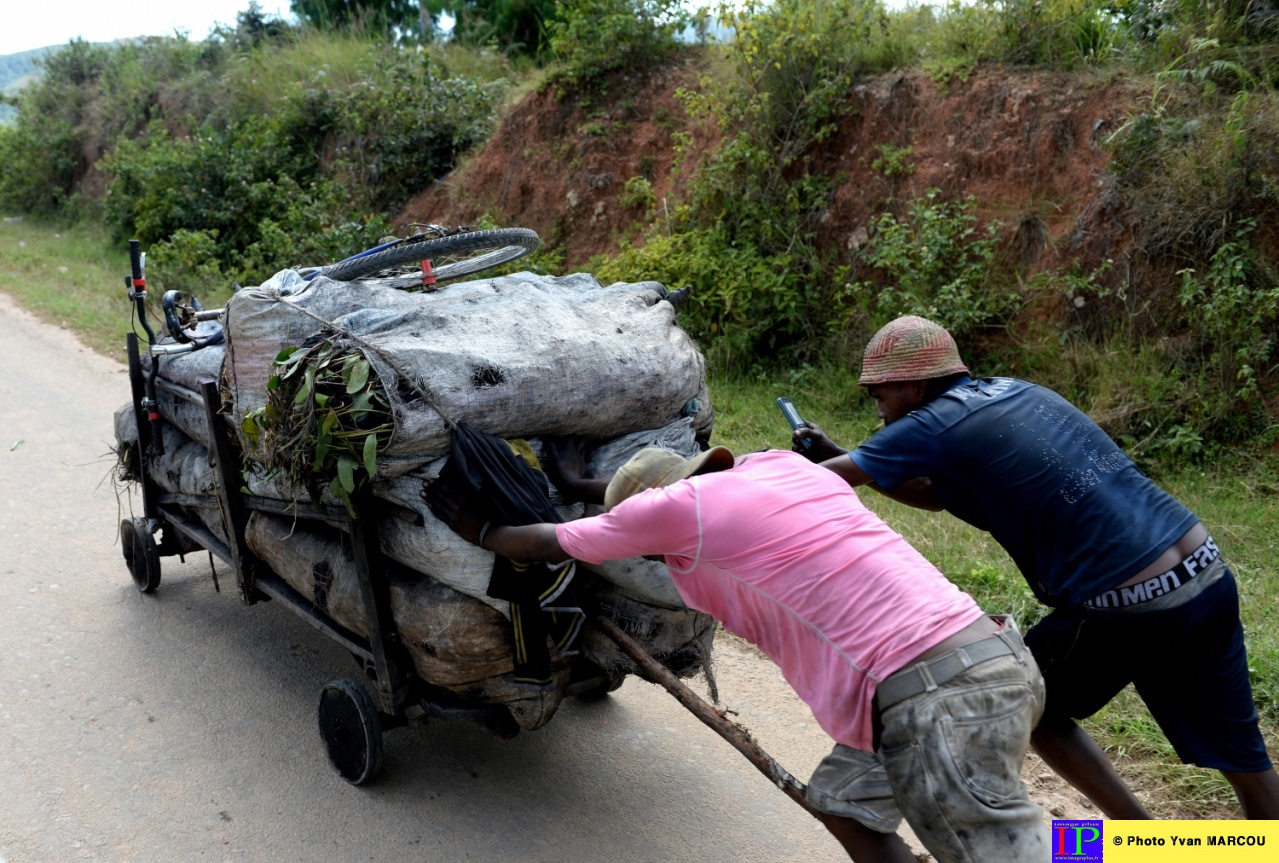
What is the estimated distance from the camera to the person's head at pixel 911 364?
9.47ft

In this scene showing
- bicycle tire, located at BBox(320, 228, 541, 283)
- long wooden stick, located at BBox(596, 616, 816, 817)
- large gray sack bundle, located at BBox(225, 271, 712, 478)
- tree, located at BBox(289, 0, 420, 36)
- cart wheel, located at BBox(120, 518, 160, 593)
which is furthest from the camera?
tree, located at BBox(289, 0, 420, 36)

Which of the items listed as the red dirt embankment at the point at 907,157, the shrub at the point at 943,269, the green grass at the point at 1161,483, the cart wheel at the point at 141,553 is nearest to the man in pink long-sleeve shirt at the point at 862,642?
the green grass at the point at 1161,483

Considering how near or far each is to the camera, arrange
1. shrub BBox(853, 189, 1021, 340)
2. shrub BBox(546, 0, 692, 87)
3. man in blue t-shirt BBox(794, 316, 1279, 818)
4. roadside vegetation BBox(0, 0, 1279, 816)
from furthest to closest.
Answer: shrub BBox(546, 0, 692, 87) < shrub BBox(853, 189, 1021, 340) < roadside vegetation BBox(0, 0, 1279, 816) < man in blue t-shirt BBox(794, 316, 1279, 818)

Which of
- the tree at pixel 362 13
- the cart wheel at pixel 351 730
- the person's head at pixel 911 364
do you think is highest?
the tree at pixel 362 13

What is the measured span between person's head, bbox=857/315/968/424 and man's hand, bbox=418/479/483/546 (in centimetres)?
112

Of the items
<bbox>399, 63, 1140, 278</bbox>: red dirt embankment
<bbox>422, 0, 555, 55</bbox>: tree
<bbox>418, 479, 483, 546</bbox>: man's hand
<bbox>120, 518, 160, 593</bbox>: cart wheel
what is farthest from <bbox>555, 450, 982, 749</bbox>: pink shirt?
<bbox>422, 0, 555, 55</bbox>: tree

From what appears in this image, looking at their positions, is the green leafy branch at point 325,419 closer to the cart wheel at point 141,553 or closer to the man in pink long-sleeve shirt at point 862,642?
the man in pink long-sleeve shirt at point 862,642

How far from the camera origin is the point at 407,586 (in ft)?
10.4

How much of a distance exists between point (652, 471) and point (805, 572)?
0.53 metres

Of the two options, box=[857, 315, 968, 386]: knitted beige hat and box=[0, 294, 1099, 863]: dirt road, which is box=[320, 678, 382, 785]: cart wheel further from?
box=[857, 315, 968, 386]: knitted beige hat

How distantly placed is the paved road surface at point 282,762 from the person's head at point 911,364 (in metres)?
1.35

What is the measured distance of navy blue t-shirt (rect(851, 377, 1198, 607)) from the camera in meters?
2.69

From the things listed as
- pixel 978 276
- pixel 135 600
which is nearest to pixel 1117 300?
pixel 978 276

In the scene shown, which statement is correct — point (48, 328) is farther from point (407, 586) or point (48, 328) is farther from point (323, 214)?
point (407, 586)
